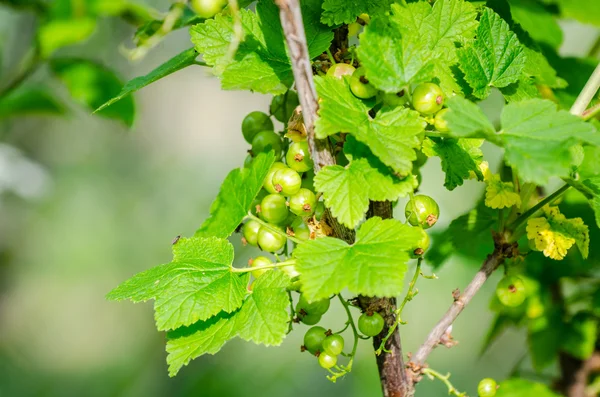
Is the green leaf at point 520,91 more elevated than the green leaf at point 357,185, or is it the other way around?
the green leaf at point 357,185

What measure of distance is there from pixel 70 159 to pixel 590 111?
412 centimetres

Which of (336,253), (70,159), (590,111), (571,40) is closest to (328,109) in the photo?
(336,253)

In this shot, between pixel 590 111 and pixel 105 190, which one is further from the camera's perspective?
pixel 105 190

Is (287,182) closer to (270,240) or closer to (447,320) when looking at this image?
(270,240)

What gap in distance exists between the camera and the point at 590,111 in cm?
48

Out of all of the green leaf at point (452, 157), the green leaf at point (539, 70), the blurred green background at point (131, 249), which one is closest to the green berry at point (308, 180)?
the green leaf at point (452, 157)

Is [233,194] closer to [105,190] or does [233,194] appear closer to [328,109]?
[328,109]

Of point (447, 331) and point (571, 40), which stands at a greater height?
point (447, 331)

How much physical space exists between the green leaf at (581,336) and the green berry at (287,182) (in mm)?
596

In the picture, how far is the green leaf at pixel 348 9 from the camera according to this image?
0.44 meters

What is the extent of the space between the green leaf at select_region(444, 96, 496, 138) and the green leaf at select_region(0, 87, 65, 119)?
1043mm

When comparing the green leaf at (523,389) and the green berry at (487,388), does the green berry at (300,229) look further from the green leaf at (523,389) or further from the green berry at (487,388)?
the green leaf at (523,389)

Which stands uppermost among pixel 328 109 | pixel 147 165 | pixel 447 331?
pixel 328 109

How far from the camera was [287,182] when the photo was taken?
18.4 inches
